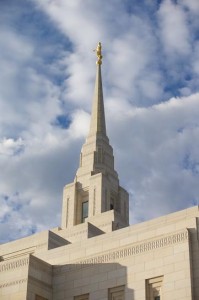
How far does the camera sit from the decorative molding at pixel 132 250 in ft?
108

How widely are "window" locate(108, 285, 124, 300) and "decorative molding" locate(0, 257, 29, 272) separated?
16.2 ft

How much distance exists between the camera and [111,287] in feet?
111

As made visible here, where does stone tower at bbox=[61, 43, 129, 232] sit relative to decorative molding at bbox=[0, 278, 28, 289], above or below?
above

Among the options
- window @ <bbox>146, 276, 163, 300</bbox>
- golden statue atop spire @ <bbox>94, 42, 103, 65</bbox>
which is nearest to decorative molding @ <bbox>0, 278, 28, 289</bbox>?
window @ <bbox>146, 276, 163, 300</bbox>

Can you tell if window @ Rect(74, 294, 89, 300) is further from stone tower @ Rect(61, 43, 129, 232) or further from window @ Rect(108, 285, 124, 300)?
stone tower @ Rect(61, 43, 129, 232)

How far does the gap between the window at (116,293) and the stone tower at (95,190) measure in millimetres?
15864

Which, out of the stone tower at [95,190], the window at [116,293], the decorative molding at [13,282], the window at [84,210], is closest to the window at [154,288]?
the window at [116,293]

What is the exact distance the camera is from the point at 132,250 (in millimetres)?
34125

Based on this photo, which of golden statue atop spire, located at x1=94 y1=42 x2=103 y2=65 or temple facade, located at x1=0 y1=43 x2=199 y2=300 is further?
golden statue atop spire, located at x1=94 y1=42 x2=103 y2=65

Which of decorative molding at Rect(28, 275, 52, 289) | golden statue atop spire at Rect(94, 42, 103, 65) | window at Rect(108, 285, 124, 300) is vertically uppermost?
golden statue atop spire at Rect(94, 42, 103, 65)

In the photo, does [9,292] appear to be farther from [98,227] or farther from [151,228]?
[98,227]

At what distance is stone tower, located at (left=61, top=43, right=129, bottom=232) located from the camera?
174ft

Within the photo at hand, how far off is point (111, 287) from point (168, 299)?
3.71 metres

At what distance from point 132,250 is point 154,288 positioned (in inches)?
102
